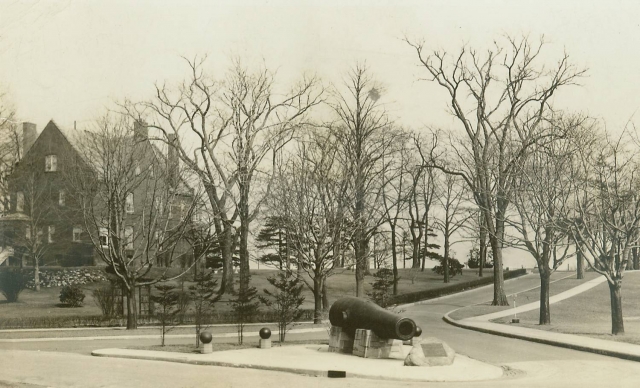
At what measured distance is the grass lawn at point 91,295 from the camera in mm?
35625

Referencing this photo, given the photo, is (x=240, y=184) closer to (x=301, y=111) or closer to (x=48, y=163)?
(x=301, y=111)

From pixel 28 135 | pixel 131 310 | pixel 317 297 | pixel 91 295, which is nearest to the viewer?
pixel 131 310

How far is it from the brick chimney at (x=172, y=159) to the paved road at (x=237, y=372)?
12841 mm

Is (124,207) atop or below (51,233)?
atop

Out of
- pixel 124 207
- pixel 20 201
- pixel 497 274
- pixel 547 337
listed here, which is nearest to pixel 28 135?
pixel 20 201

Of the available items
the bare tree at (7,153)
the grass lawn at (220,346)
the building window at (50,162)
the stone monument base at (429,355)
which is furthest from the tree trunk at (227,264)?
the stone monument base at (429,355)

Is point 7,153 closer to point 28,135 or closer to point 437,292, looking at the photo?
point 28,135

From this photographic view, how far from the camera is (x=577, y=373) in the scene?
608 inches

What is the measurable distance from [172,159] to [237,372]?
2193cm

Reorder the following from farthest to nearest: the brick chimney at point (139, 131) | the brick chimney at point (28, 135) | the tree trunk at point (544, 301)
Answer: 1. the brick chimney at point (28, 135)
2. the brick chimney at point (139, 131)
3. the tree trunk at point (544, 301)

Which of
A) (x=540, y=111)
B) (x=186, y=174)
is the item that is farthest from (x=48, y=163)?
(x=540, y=111)

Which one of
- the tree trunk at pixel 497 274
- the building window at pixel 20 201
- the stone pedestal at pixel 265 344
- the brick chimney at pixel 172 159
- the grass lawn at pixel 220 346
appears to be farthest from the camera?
the building window at pixel 20 201

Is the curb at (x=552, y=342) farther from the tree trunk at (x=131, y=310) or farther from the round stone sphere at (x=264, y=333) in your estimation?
the tree trunk at (x=131, y=310)

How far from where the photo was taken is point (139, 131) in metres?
38.2
